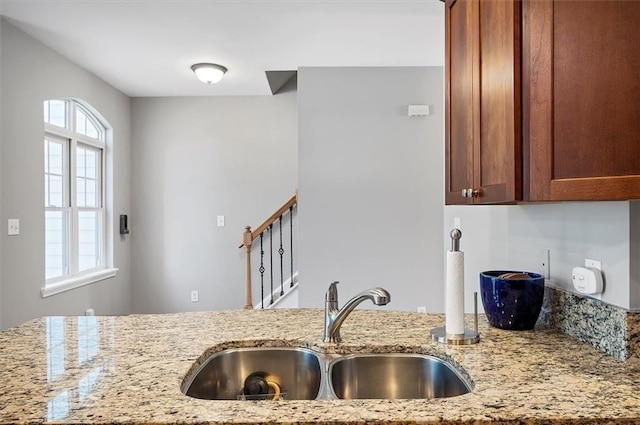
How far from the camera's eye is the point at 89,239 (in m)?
4.61

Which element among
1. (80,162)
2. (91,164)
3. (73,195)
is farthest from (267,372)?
(91,164)

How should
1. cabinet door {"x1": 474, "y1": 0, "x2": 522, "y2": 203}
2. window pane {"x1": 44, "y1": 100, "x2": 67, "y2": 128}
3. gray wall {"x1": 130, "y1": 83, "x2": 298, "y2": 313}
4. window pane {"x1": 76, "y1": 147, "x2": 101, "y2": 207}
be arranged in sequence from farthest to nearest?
gray wall {"x1": 130, "y1": 83, "x2": 298, "y2": 313}
window pane {"x1": 76, "y1": 147, "x2": 101, "y2": 207}
window pane {"x1": 44, "y1": 100, "x2": 67, "y2": 128}
cabinet door {"x1": 474, "y1": 0, "x2": 522, "y2": 203}

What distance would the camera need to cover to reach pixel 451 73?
64.6 inches

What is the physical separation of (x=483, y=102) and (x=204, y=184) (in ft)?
13.8

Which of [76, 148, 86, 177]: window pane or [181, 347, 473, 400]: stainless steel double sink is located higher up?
[76, 148, 86, 177]: window pane

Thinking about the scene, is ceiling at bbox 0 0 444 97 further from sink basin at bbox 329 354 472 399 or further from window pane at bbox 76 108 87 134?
sink basin at bbox 329 354 472 399

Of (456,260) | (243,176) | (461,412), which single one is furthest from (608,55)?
(243,176)

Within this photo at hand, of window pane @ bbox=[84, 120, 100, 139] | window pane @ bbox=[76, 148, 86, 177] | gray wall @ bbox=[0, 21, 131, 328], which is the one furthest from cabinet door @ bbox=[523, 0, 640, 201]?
window pane @ bbox=[84, 120, 100, 139]

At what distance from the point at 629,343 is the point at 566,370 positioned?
0.60 ft

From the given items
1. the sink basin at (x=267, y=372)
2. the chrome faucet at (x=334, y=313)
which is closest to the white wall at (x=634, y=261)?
the chrome faucet at (x=334, y=313)

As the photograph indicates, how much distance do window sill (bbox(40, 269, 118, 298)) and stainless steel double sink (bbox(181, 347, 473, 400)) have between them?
9.21 feet

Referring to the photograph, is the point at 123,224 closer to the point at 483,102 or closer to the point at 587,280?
the point at 483,102

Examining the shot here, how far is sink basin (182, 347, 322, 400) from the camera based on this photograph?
52.6 inches

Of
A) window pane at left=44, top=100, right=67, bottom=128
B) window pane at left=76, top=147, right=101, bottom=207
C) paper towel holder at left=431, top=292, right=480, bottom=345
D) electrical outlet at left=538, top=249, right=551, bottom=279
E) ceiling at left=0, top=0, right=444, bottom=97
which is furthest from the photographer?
window pane at left=76, top=147, right=101, bottom=207
